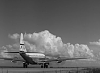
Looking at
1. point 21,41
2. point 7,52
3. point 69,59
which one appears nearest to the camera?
point 7,52

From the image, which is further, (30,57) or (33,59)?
(33,59)

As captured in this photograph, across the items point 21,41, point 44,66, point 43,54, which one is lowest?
point 44,66

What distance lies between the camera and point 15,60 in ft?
272

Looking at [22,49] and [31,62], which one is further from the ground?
[22,49]

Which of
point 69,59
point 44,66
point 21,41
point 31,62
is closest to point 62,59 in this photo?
point 69,59

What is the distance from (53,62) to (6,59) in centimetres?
2197

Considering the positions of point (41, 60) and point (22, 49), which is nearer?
point (22, 49)

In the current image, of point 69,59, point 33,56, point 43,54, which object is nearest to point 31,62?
point 33,56

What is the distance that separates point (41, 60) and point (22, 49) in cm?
1213

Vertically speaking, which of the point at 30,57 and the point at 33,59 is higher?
the point at 30,57

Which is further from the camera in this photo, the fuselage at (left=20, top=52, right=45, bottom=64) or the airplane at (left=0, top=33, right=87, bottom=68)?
the airplane at (left=0, top=33, right=87, bottom=68)

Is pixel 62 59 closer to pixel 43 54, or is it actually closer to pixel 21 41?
pixel 43 54

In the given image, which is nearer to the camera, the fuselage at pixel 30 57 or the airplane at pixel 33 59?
the fuselage at pixel 30 57

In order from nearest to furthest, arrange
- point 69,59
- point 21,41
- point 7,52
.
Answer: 1. point 7,52
2. point 21,41
3. point 69,59
